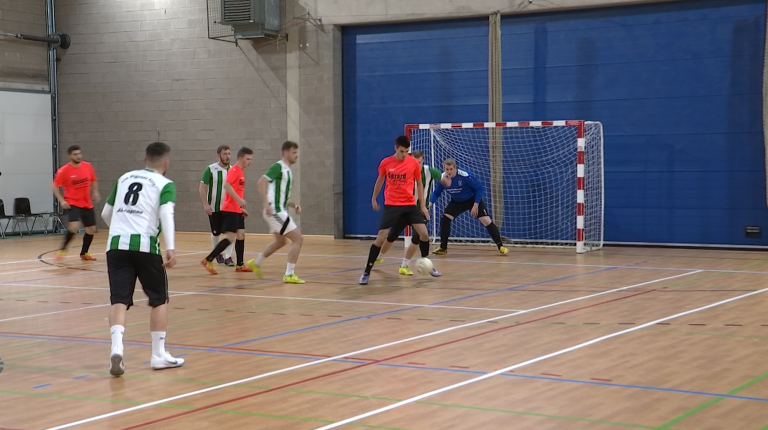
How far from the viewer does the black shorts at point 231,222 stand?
573 inches

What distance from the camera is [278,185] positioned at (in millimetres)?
12961

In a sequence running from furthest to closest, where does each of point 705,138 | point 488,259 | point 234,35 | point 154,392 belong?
point 234,35 < point 705,138 < point 488,259 < point 154,392

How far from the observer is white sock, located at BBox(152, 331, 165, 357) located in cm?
734

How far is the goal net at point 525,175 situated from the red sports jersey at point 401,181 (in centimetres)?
609

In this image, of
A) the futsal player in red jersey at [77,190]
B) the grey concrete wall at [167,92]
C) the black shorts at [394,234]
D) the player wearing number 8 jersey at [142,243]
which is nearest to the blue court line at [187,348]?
the player wearing number 8 jersey at [142,243]

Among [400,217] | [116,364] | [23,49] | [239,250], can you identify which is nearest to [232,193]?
[239,250]

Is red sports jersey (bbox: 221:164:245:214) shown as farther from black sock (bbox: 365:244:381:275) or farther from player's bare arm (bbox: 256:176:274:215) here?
black sock (bbox: 365:244:381:275)

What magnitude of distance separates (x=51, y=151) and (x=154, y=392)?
64.8 feet

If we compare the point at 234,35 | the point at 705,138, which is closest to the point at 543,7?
the point at 705,138

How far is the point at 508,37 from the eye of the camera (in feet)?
65.3

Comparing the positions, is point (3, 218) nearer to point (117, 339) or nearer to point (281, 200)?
point (281, 200)

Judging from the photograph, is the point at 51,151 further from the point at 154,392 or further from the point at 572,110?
the point at 154,392

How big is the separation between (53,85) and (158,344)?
19289mm

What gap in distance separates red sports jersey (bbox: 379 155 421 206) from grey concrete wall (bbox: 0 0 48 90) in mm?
14338
